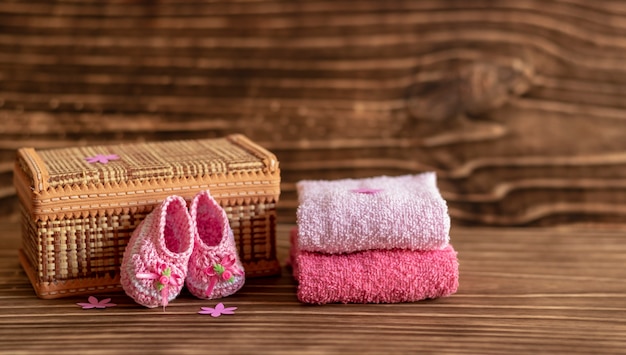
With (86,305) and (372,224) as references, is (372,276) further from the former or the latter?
(86,305)

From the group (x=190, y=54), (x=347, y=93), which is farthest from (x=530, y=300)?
(x=190, y=54)

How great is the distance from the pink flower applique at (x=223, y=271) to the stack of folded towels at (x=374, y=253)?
0.10 meters

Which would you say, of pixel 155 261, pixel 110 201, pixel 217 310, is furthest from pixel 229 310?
pixel 110 201

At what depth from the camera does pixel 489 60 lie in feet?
5.65

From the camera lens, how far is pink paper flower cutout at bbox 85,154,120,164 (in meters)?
1.38

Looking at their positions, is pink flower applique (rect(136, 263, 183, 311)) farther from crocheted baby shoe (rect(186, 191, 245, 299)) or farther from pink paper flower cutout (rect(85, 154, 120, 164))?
pink paper flower cutout (rect(85, 154, 120, 164))

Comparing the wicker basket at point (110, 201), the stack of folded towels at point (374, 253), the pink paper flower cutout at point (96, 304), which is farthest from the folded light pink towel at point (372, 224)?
the pink paper flower cutout at point (96, 304)

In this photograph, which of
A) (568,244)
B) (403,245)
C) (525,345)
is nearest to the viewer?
(525,345)

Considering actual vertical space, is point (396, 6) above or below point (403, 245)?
above

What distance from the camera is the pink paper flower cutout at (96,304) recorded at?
1.30 metres

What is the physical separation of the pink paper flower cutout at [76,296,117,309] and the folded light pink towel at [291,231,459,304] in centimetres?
29

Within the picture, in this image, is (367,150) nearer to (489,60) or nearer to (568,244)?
(489,60)

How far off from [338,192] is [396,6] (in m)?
0.49

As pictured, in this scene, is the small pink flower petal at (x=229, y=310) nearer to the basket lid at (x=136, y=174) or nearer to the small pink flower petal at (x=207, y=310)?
the small pink flower petal at (x=207, y=310)
